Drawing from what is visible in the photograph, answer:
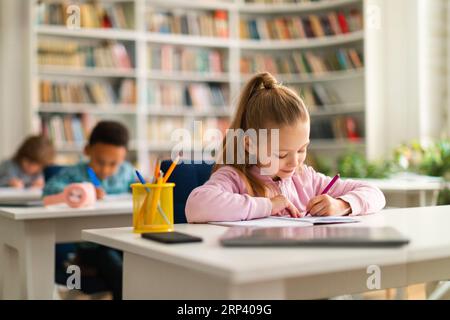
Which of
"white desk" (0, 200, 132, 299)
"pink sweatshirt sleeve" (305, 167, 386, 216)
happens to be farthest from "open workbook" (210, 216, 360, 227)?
"white desk" (0, 200, 132, 299)

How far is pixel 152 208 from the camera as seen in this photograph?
132cm

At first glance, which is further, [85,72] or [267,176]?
[85,72]

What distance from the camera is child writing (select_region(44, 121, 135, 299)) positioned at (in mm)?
2779

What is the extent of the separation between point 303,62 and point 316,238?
5.19m

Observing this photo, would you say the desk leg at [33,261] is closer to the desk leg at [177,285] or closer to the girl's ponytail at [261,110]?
the girl's ponytail at [261,110]

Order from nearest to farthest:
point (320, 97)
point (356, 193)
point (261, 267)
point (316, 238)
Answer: point (261, 267) → point (316, 238) → point (356, 193) → point (320, 97)

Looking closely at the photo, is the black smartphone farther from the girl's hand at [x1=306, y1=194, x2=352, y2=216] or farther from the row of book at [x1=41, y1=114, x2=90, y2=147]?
the row of book at [x1=41, y1=114, x2=90, y2=147]

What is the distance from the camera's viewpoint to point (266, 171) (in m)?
1.71

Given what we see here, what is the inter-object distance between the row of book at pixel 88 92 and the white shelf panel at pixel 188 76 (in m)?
0.23

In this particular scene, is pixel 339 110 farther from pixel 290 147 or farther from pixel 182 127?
pixel 290 147

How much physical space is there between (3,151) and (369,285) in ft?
16.4

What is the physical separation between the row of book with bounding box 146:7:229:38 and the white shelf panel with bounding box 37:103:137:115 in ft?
2.55

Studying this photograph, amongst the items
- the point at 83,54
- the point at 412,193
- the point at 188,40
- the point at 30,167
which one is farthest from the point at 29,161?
the point at 412,193
